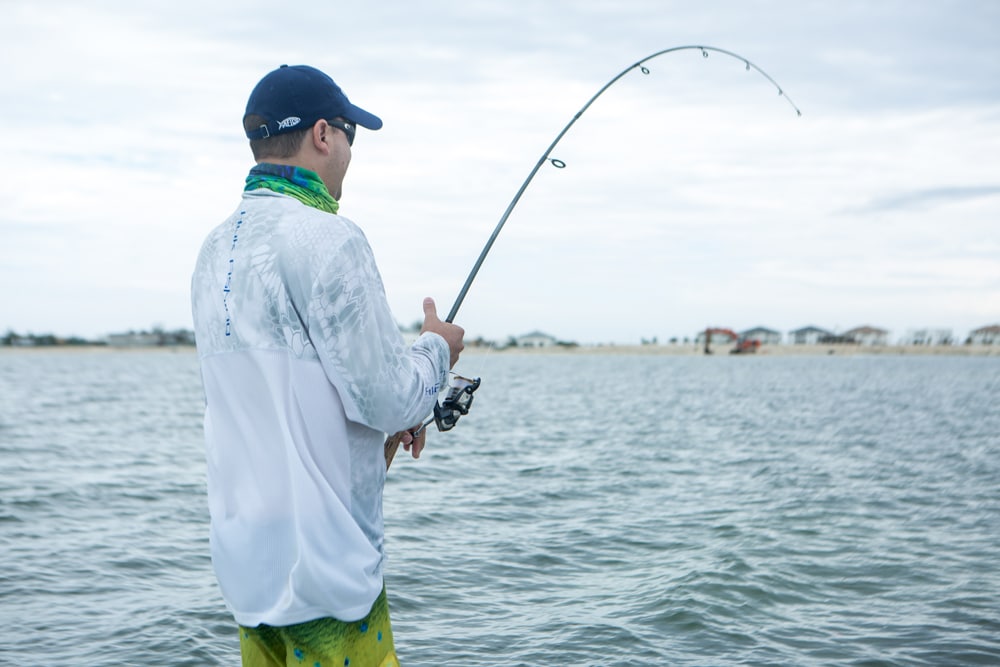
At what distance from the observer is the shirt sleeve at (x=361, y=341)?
1.97 metres

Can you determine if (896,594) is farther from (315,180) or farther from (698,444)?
(698,444)

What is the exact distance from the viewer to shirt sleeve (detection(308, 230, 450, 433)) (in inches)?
77.4

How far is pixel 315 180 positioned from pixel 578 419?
2558 centimetres

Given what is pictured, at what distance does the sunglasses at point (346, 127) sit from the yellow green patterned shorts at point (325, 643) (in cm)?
115

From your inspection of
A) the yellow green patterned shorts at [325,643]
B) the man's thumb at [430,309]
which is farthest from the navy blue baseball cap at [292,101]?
the yellow green patterned shorts at [325,643]

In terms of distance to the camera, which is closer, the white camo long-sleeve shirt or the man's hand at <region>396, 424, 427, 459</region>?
the white camo long-sleeve shirt

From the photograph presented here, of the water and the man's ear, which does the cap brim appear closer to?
the man's ear

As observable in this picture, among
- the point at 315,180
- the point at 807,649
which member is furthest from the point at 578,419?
the point at 315,180

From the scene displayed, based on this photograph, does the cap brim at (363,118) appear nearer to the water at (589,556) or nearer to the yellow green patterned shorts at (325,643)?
the yellow green patterned shorts at (325,643)

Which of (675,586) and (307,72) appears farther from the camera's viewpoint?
(675,586)

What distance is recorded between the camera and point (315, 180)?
2.21 meters

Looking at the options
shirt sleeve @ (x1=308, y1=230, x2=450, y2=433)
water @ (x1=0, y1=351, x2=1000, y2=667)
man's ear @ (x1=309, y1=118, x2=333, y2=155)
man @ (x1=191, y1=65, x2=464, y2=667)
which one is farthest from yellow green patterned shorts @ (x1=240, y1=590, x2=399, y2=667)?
water @ (x1=0, y1=351, x2=1000, y2=667)

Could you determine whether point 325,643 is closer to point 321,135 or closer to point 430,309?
point 430,309

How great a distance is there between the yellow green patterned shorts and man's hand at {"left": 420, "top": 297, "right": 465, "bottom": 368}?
0.67 m
